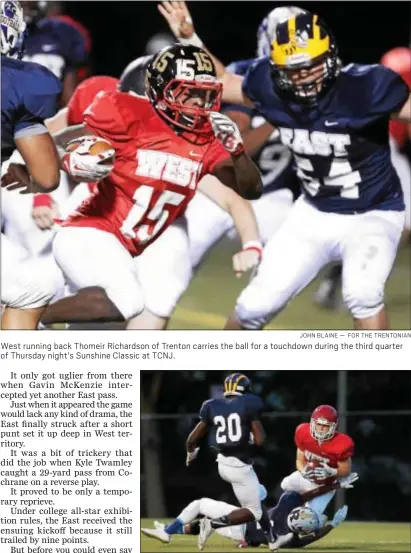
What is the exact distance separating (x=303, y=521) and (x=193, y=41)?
1.37m

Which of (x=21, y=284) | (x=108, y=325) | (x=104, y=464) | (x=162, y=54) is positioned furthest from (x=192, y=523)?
(x=162, y=54)

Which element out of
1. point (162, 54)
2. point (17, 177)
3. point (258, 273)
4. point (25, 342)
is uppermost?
point (162, 54)

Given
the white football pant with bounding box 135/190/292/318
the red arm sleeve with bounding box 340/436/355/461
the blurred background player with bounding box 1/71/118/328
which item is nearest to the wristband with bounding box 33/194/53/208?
the blurred background player with bounding box 1/71/118/328

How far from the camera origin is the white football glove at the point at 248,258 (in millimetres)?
3145

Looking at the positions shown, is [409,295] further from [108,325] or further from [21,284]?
[21,284]

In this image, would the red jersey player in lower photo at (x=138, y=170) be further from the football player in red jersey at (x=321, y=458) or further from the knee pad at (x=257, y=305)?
the football player in red jersey at (x=321, y=458)

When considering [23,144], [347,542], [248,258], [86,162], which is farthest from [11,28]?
[347,542]

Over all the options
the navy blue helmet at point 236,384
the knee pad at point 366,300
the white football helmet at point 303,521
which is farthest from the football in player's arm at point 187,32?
the white football helmet at point 303,521

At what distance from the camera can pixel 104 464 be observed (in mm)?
3008

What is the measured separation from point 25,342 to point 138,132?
0.66m

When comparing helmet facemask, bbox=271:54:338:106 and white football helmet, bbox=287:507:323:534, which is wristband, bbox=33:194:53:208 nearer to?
helmet facemask, bbox=271:54:338:106

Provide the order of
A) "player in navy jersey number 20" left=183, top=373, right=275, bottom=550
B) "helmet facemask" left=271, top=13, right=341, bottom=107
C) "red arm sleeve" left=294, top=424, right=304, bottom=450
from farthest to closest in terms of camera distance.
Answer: "red arm sleeve" left=294, top=424, right=304, bottom=450 → "player in navy jersey number 20" left=183, top=373, right=275, bottom=550 → "helmet facemask" left=271, top=13, right=341, bottom=107

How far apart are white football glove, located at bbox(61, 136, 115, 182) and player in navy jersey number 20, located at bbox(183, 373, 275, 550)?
68 centimetres

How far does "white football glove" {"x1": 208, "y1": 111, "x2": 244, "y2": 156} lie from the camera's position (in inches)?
120
